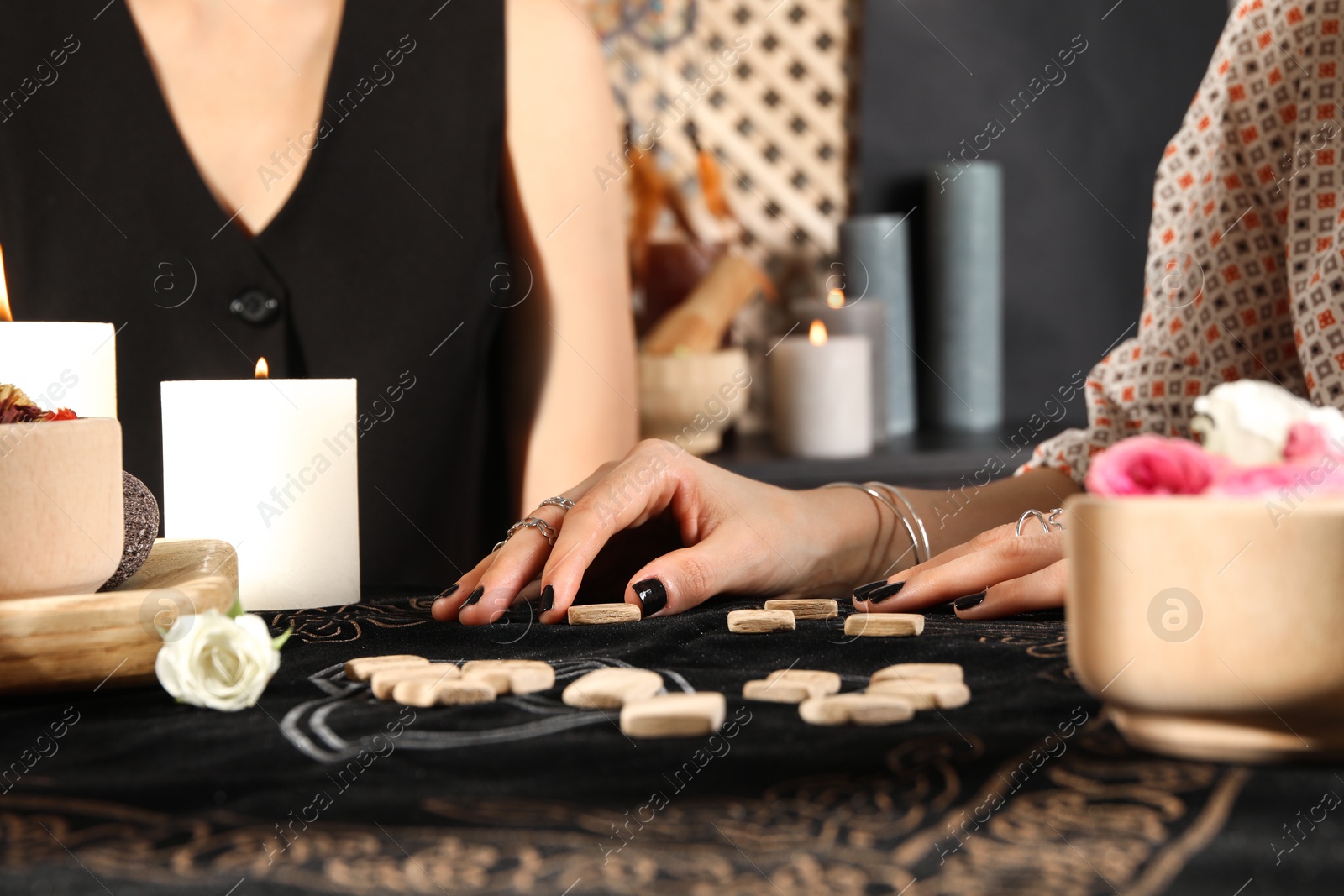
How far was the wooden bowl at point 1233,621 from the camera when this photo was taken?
1.02 feet

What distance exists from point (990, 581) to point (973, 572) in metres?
0.01

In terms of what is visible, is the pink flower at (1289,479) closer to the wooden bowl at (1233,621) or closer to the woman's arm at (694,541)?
the wooden bowl at (1233,621)

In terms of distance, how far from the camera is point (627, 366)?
4.08 feet

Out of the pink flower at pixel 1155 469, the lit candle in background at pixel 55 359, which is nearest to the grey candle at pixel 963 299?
the lit candle in background at pixel 55 359

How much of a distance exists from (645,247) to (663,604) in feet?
4.52

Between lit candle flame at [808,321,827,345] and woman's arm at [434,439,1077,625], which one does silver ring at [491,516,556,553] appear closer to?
woman's arm at [434,439,1077,625]

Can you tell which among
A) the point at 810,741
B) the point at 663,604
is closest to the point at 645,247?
the point at 663,604

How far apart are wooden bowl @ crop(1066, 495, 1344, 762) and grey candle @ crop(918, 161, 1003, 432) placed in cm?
173

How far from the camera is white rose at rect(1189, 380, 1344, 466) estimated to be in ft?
1.07

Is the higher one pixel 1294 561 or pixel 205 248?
pixel 205 248

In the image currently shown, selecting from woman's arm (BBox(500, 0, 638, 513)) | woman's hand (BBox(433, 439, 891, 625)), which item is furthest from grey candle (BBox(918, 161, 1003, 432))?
woman's hand (BBox(433, 439, 891, 625))

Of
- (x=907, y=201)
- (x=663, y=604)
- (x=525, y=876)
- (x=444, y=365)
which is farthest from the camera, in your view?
(x=907, y=201)

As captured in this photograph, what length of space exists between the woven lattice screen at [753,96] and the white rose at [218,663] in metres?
1.79

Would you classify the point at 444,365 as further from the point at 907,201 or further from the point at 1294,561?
the point at 907,201
